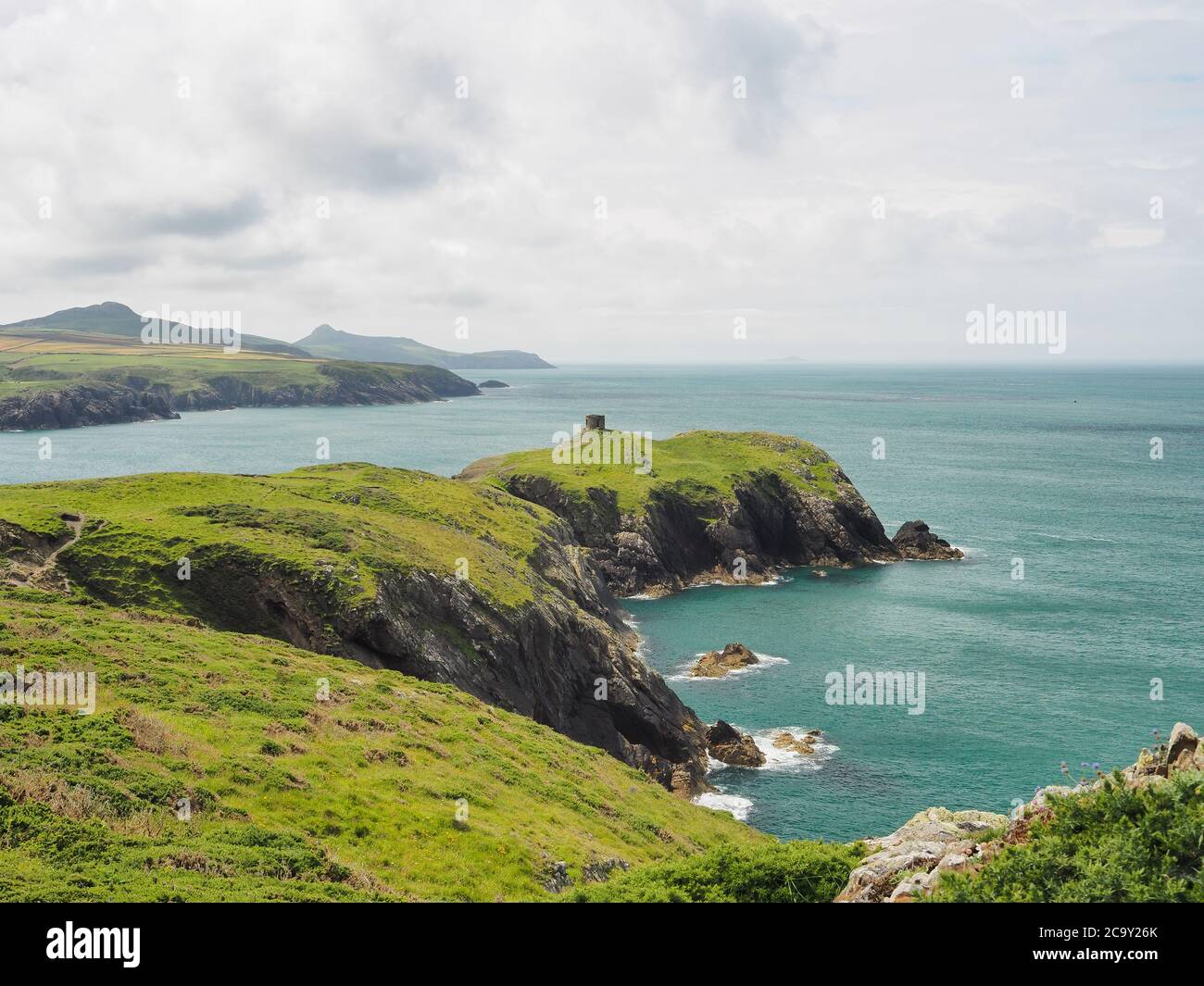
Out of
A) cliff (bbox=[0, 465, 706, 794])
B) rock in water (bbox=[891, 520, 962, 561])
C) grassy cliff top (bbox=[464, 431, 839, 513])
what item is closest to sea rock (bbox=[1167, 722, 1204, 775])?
cliff (bbox=[0, 465, 706, 794])

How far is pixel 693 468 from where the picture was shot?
452ft

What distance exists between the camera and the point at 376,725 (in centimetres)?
3759

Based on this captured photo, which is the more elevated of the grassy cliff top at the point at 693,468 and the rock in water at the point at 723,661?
the grassy cliff top at the point at 693,468

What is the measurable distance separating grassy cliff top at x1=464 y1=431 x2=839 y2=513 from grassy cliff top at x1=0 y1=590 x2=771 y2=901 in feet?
263

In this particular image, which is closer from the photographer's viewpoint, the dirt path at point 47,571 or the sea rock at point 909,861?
the sea rock at point 909,861

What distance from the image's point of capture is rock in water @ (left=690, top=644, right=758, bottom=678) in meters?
80.6

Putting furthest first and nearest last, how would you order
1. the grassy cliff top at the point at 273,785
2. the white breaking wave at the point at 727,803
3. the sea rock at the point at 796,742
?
1. the sea rock at the point at 796,742
2. the white breaking wave at the point at 727,803
3. the grassy cliff top at the point at 273,785

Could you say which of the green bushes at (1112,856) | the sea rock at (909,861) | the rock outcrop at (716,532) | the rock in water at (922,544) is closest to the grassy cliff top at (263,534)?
the rock outcrop at (716,532)

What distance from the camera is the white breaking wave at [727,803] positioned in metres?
55.8

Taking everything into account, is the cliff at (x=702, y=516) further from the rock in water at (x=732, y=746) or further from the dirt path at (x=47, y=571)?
the dirt path at (x=47, y=571)

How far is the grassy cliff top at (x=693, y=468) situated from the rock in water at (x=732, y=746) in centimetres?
5747

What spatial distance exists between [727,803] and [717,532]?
222ft

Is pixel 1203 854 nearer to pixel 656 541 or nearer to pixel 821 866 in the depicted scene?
pixel 821 866

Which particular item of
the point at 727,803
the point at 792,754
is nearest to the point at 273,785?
the point at 727,803
